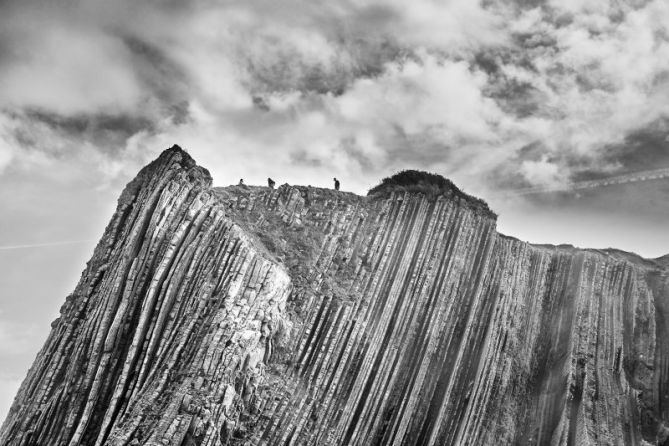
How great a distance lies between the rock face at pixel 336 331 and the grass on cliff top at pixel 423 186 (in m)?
0.33

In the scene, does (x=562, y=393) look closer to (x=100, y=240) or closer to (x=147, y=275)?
(x=147, y=275)

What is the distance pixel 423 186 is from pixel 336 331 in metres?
9.54

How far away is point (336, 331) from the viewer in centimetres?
2591

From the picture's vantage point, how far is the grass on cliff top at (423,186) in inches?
1219

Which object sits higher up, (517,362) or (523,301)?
(523,301)

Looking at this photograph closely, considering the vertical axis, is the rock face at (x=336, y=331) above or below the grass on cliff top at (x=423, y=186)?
below

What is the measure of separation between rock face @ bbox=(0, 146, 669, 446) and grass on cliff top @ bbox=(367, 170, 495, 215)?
0.33 metres

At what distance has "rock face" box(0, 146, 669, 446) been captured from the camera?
2206 cm

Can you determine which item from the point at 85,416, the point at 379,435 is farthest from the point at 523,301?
the point at 85,416

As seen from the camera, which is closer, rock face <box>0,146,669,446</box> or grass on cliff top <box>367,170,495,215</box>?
rock face <box>0,146,669,446</box>

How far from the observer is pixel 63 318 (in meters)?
24.5

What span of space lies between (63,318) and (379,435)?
13645mm

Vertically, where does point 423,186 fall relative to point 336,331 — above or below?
above

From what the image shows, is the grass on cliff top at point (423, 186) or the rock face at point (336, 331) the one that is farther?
the grass on cliff top at point (423, 186)
